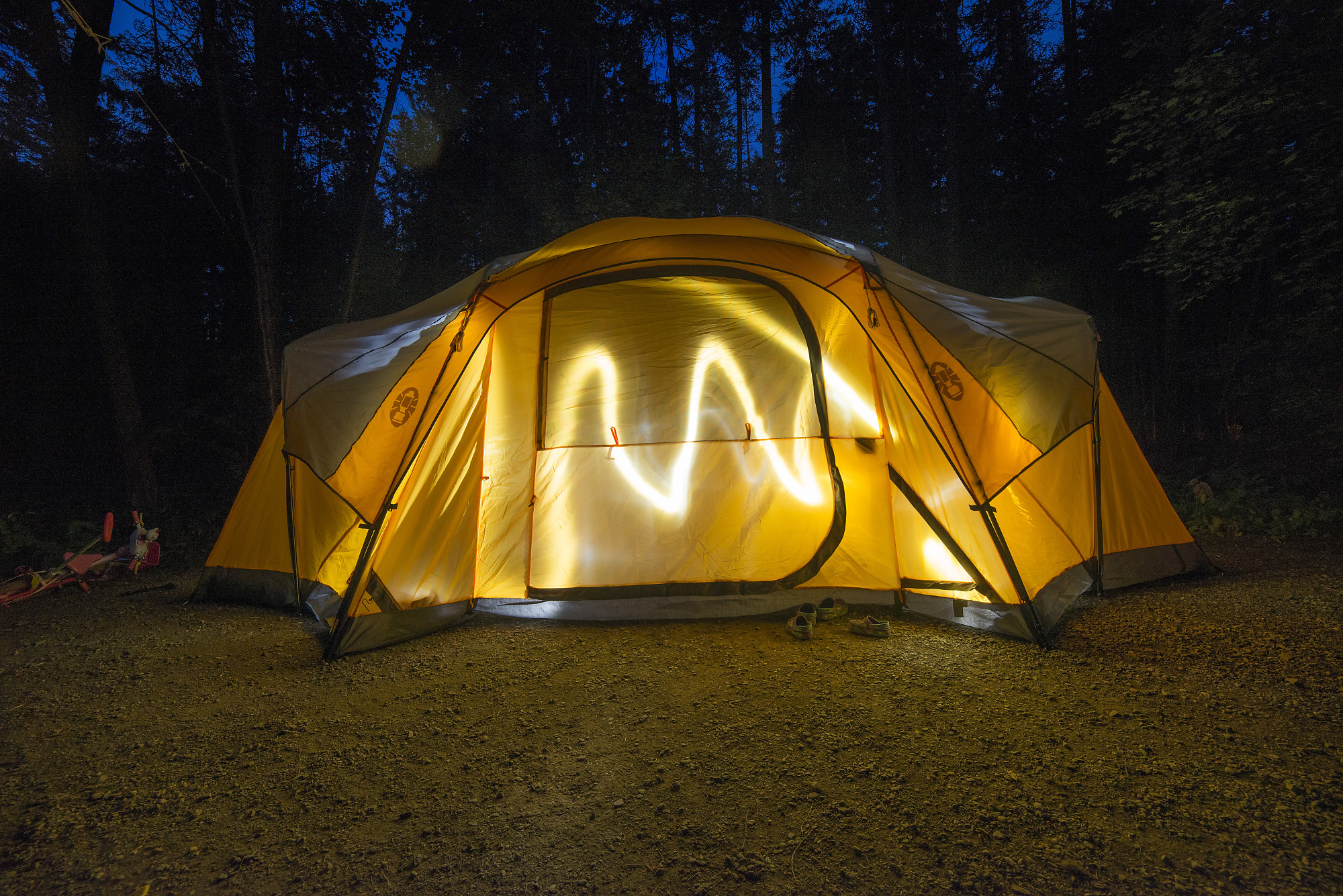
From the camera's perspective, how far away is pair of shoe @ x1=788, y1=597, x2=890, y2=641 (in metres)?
3.37

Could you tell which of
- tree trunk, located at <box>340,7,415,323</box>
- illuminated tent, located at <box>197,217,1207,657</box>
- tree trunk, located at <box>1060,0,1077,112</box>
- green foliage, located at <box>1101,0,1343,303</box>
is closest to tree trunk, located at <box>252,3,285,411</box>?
tree trunk, located at <box>340,7,415,323</box>

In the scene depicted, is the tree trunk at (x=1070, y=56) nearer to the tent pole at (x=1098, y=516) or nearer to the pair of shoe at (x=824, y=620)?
the tent pole at (x=1098, y=516)

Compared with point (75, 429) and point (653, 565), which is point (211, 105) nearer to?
point (75, 429)

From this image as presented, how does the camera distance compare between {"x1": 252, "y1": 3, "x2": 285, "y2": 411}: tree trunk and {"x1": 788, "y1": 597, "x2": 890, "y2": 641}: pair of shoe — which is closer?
{"x1": 788, "y1": 597, "x2": 890, "y2": 641}: pair of shoe

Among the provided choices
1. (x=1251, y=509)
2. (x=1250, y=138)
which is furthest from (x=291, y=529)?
(x=1250, y=138)

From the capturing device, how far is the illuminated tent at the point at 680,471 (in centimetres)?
347

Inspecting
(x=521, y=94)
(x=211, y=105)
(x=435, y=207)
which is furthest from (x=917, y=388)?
(x=435, y=207)

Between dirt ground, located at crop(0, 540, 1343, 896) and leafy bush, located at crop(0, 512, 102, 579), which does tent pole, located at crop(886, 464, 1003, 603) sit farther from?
leafy bush, located at crop(0, 512, 102, 579)

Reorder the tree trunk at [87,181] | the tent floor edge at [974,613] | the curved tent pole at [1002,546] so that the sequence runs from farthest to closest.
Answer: the tree trunk at [87,181] → the tent floor edge at [974,613] → the curved tent pole at [1002,546]

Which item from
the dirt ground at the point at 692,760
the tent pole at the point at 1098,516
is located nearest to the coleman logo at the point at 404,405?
the dirt ground at the point at 692,760

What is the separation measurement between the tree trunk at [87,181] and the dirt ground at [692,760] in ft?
14.5

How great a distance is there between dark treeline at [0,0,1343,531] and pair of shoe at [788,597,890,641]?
17.8 feet

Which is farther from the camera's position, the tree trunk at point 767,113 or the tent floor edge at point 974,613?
the tree trunk at point 767,113

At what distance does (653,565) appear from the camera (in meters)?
3.86
